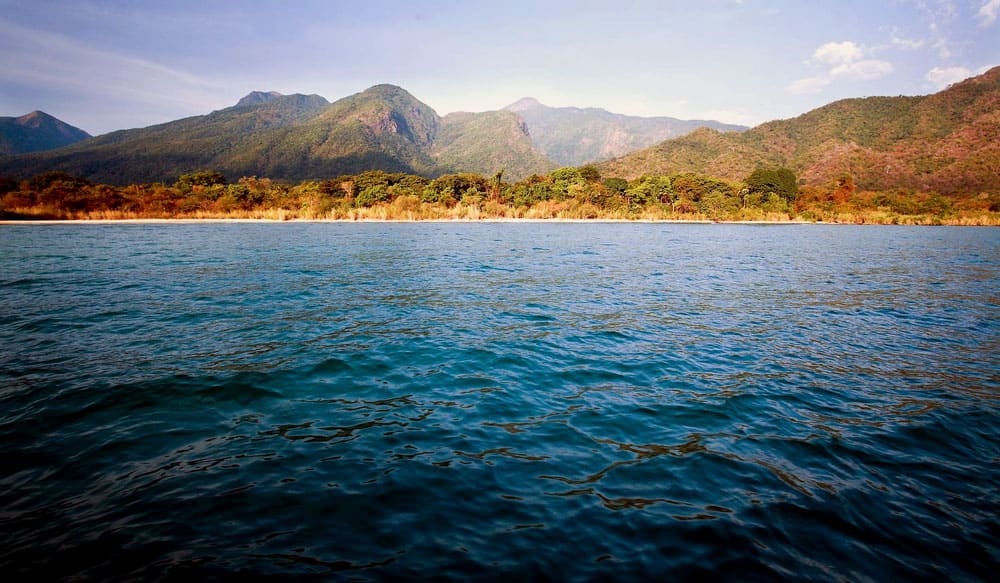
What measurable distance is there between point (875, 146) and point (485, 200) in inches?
4523

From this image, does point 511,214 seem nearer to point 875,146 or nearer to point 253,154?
point 253,154

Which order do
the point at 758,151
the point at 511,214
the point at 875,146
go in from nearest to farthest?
1. the point at 511,214
2. the point at 875,146
3. the point at 758,151

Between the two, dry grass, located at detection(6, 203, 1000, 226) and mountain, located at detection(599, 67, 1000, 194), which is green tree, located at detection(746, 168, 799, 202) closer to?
dry grass, located at detection(6, 203, 1000, 226)

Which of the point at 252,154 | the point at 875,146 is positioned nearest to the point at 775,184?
the point at 875,146

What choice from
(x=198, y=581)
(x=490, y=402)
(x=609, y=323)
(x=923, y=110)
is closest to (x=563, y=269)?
(x=609, y=323)

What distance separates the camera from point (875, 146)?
117000 millimetres

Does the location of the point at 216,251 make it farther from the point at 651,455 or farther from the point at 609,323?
the point at 651,455

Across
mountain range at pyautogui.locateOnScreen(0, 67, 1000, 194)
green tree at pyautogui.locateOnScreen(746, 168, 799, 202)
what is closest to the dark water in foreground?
green tree at pyautogui.locateOnScreen(746, 168, 799, 202)

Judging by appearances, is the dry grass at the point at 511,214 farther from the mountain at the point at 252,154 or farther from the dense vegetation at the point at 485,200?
the mountain at the point at 252,154

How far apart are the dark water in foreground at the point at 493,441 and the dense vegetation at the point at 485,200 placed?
168ft

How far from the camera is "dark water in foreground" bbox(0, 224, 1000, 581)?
3.27 m

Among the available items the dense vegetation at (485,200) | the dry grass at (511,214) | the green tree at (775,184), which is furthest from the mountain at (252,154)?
the green tree at (775,184)

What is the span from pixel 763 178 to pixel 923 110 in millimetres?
89778

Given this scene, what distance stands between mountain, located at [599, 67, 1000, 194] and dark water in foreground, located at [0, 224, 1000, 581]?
122 metres
